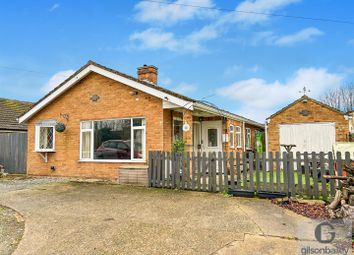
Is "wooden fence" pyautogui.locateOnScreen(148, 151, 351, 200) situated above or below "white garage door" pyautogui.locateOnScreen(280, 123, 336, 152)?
below

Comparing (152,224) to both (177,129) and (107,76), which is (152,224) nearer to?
(177,129)

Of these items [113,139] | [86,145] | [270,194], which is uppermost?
[113,139]

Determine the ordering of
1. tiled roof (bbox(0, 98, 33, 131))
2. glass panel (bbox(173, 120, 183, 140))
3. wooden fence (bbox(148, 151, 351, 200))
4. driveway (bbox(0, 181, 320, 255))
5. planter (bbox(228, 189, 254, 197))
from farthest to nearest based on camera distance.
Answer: tiled roof (bbox(0, 98, 33, 131)), glass panel (bbox(173, 120, 183, 140)), planter (bbox(228, 189, 254, 197)), wooden fence (bbox(148, 151, 351, 200)), driveway (bbox(0, 181, 320, 255))

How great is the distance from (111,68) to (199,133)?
18.2ft

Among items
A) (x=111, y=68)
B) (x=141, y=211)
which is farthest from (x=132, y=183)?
(x=111, y=68)

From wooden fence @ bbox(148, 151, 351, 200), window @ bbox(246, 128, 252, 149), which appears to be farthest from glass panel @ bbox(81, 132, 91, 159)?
window @ bbox(246, 128, 252, 149)

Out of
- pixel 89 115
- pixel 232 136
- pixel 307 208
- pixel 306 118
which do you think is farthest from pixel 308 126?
pixel 89 115

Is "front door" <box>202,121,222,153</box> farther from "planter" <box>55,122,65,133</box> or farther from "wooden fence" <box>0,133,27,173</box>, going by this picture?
"wooden fence" <box>0,133,27,173</box>

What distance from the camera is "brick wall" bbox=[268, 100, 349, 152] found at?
15547 mm

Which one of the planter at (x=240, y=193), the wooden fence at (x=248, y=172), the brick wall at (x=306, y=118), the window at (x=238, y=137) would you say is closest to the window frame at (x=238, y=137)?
the window at (x=238, y=137)

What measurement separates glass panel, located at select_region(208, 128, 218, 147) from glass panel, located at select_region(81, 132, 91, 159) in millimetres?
6037

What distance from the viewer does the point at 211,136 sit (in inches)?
579

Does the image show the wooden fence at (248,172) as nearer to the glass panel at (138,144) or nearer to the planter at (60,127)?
the glass panel at (138,144)

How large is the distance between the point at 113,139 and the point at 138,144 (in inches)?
48.6
